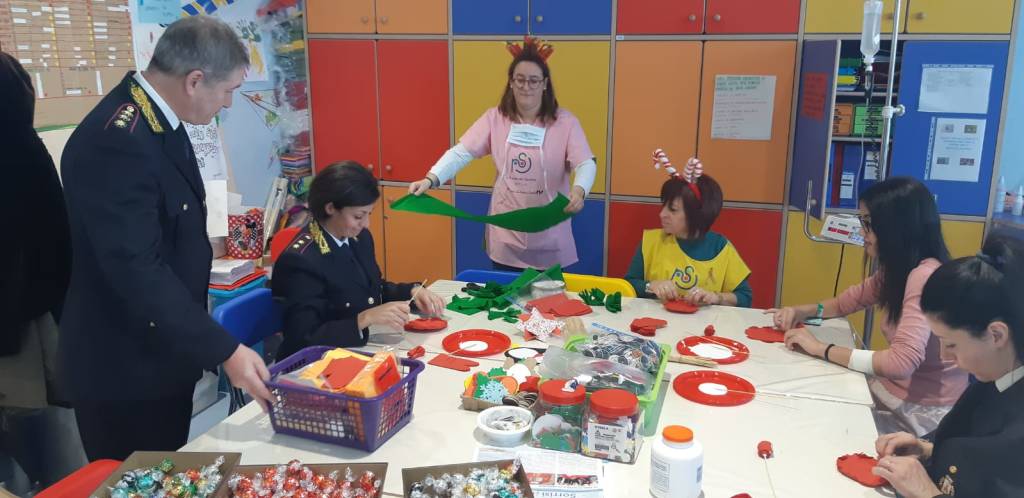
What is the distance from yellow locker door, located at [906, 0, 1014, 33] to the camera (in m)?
3.17

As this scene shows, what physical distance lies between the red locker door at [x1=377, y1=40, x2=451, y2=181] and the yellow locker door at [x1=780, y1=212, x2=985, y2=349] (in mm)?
1875

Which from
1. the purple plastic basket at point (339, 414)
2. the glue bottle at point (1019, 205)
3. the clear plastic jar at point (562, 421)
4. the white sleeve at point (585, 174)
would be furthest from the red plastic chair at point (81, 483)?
the glue bottle at point (1019, 205)

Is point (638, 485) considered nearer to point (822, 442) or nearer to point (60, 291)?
point (822, 442)

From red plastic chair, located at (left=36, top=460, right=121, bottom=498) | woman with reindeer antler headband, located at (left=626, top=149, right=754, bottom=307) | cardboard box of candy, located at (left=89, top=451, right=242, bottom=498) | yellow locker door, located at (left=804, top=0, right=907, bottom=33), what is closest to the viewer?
Result: cardboard box of candy, located at (left=89, top=451, right=242, bottom=498)

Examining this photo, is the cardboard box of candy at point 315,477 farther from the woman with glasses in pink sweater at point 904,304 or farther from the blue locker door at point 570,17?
the blue locker door at point 570,17

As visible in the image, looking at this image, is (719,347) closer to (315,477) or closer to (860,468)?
(860,468)

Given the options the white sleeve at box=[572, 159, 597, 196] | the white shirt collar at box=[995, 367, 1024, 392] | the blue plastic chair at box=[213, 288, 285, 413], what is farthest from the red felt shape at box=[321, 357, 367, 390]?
the white sleeve at box=[572, 159, 597, 196]

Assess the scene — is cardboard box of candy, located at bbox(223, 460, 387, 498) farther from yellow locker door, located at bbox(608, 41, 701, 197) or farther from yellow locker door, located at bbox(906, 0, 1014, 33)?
yellow locker door, located at bbox(906, 0, 1014, 33)

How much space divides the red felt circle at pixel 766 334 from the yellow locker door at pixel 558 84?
1698mm

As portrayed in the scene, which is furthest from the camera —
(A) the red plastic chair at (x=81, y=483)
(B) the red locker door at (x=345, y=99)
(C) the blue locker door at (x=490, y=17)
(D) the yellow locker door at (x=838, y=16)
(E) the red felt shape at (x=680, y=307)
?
(B) the red locker door at (x=345, y=99)

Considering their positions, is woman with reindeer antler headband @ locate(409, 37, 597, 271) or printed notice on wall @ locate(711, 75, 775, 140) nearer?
woman with reindeer antler headband @ locate(409, 37, 597, 271)

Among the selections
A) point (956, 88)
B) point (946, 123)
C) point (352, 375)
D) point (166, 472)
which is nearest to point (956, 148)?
point (946, 123)

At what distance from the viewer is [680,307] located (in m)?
2.50

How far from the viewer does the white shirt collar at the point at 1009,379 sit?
4.89 feet
